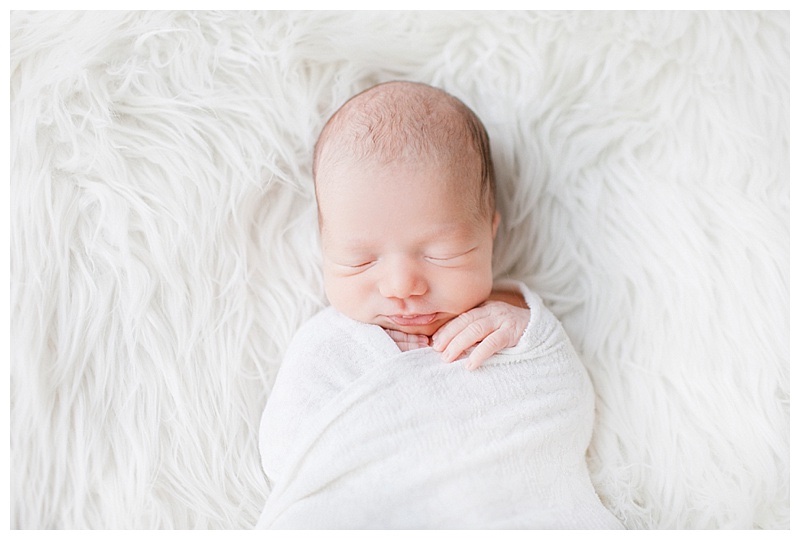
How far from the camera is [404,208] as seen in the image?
121cm

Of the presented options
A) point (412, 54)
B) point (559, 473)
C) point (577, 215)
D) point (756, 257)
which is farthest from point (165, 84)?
point (756, 257)

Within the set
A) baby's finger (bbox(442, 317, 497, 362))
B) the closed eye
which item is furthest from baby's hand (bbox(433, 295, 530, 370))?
the closed eye

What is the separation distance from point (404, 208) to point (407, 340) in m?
0.25

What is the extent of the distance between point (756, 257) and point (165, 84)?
114 centimetres

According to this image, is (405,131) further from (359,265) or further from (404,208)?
(359,265)

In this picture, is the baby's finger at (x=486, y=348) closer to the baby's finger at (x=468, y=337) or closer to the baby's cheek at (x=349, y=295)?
the baby's finger at (x=468, y=337)

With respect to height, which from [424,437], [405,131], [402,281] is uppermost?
[405,131]

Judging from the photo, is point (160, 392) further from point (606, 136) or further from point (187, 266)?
A: point (606, 136)

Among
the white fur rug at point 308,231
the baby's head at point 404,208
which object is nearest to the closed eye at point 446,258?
the baby's head at point 404,208

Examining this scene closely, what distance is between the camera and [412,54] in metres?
1.42

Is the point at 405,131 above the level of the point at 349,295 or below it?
above

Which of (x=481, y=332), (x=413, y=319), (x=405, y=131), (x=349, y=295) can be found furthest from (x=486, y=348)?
(x=405, y=131)

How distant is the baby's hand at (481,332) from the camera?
4.13 ft

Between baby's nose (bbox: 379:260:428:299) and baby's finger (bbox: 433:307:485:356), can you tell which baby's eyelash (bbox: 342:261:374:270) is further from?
baby's finger (bbox: 433:307:485:356)
